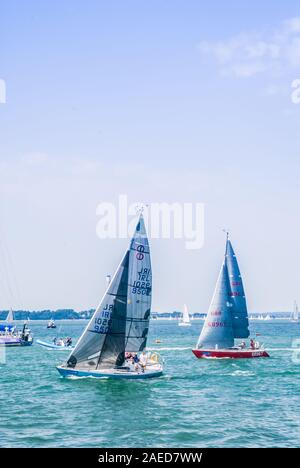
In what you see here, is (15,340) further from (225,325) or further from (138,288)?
(138,288)

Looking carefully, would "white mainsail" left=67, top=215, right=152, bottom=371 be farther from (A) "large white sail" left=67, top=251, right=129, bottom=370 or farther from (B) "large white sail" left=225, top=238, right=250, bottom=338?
(B) "large white sail" left=225, top=238, right=250, bottom=338

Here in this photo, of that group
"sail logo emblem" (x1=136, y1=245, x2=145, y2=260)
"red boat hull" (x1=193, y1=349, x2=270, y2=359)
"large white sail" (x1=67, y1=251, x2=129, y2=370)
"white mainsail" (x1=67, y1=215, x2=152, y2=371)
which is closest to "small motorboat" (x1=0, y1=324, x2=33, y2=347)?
"red boat hull" (x1=193, y1=349, x2=270, y2=359)

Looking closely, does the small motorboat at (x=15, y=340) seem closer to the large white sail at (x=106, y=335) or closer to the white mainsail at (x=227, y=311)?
the white mainsail at (x=227, y=311)

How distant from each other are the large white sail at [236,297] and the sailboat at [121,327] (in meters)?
22.6

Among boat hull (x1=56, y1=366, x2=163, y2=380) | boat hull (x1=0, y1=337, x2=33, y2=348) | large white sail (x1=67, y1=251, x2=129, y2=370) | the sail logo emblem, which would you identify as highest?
the sail logo emblem

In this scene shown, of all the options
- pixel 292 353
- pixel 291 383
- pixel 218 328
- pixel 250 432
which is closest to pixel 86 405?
pixel 250 432

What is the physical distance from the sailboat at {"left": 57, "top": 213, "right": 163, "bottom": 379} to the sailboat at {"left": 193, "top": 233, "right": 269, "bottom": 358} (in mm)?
18426

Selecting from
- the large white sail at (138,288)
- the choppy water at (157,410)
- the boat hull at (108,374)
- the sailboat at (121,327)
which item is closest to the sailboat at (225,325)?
the choppy water at (157,410)

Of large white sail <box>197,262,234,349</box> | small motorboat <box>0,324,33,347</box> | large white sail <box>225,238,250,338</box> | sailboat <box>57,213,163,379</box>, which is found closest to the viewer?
sailboat <box>57,213,163,379</box>

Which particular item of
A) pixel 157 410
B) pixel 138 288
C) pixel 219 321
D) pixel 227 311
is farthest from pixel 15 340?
pixel 157 410

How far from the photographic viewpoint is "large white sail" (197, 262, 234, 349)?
68.5 meters

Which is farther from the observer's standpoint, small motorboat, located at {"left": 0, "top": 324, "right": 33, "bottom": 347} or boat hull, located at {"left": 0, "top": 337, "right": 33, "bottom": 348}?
small motorboat, located at {"left": 0, "top": 324, "right": 33, "bottom": 347}

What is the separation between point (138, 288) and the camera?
50.4 meters
